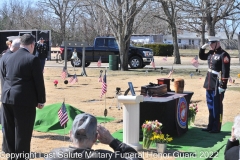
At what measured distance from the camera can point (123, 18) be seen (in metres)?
24.1

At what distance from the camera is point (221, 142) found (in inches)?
293

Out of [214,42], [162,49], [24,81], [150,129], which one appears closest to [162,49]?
[162,49]

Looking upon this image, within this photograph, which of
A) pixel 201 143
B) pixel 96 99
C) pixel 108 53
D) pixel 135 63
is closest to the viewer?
pixel 201 143

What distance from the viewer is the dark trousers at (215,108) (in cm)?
808

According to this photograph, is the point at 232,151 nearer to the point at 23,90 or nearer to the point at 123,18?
the point at 23,90

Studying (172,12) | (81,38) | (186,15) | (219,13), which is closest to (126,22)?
(172,12)

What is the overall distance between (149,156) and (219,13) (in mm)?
32011

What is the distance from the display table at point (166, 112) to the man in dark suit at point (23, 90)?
233 centimetres

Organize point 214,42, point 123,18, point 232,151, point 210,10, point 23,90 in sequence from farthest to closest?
point 210,10 → point 123,18 → point 214,42 → point 23,90 → point 232,151

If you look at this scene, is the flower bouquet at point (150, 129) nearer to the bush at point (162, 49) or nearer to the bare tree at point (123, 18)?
the bare tree at point (123, 18)

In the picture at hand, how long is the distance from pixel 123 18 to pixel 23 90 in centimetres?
1892

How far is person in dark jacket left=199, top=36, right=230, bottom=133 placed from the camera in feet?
25.9

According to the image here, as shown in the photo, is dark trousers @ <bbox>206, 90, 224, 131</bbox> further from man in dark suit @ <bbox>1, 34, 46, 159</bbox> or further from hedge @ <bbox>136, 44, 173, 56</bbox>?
hedge @ <bbox>136, 44, 173, 56</bbox>

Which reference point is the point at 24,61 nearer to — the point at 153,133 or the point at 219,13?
the point at 153,133
